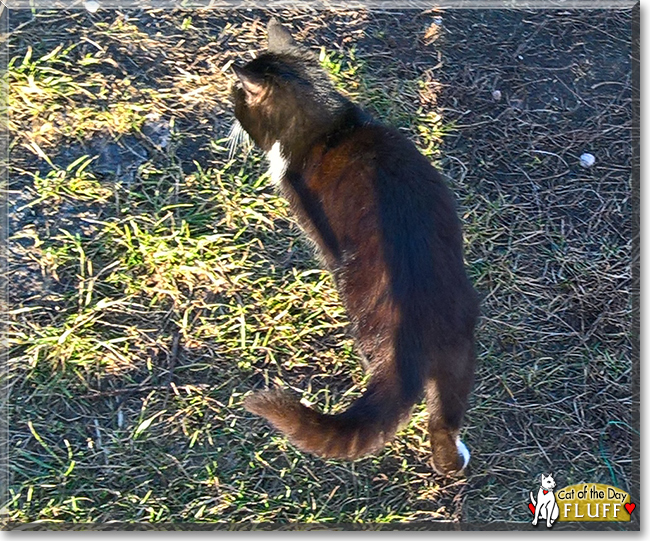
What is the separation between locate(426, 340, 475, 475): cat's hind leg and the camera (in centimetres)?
195

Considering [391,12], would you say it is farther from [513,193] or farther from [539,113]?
[513,193]

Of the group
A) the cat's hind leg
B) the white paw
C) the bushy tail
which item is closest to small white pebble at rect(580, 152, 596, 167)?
the cat's hind leg

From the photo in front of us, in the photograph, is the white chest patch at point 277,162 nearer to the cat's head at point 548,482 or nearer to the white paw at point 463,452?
the white paw at point 463,452

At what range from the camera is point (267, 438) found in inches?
91.0

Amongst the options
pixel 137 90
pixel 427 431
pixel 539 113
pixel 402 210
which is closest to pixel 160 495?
pixel 427 431

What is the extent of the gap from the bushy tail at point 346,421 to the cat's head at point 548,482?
851mm

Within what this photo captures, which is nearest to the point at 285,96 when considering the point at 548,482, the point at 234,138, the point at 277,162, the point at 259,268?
the point at 277,162

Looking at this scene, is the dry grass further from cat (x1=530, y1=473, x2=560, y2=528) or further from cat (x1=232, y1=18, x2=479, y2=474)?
cat (x1=232, y1=18, x2=479, y2=474)

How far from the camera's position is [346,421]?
Answer: 5.92ft

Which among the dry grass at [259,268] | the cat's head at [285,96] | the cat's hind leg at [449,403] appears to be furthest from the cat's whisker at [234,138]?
the cat's hind leg at [449,403]

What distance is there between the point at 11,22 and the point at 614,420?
2.95m

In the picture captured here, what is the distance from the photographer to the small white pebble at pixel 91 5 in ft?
8.50

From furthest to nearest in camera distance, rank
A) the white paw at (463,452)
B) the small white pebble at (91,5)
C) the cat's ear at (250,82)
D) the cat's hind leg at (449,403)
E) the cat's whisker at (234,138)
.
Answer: the small white pebble at (91,5), the cat's whisker at (234,138), the white paw at (463,452), the cat's ear at (250,82), the cat's hind leg at (449,403)

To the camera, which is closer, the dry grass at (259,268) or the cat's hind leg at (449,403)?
the cat's hind leg at (449,403)
